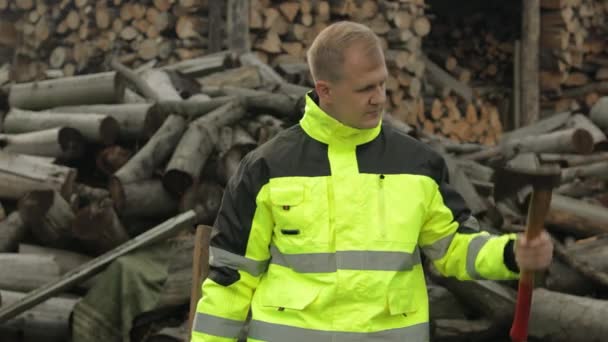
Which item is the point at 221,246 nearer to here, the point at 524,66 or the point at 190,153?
the point at 190,153

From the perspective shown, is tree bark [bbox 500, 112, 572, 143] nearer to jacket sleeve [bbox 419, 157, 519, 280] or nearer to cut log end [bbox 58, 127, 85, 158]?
cut log end [bbox 58, 127, 85, 158]

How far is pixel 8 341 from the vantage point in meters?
4.75

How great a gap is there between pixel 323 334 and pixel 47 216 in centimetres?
337

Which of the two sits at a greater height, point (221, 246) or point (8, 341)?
point (221, 246)

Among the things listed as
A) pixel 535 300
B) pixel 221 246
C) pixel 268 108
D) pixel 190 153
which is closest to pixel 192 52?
pixel 268 108

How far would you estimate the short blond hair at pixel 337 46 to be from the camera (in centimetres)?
241

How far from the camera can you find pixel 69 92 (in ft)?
24.2

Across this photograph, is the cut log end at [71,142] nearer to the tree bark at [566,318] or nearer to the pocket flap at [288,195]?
the tree bark at [566,318]

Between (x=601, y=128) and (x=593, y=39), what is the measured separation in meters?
4.59

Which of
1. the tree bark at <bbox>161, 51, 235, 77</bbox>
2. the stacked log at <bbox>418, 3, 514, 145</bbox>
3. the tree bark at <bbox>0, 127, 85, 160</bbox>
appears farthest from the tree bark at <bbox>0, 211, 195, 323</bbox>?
the stacked log at <bbox>418, 3, 514, 145</bbox>

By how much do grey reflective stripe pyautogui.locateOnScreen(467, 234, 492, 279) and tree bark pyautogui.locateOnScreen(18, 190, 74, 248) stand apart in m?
3.45

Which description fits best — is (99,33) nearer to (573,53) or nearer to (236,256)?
(573,53)

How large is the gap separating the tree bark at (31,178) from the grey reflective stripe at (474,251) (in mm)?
3829

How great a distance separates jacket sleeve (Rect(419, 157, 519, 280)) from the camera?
243cm
